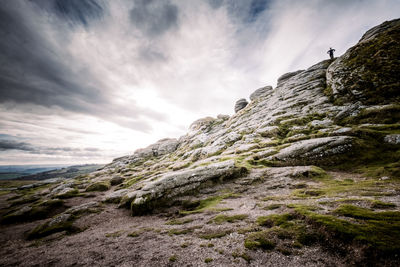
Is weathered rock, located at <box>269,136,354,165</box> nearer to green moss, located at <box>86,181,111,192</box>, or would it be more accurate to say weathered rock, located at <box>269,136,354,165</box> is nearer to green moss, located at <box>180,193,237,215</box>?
green moss, located at <box>180,193,237,215</box>

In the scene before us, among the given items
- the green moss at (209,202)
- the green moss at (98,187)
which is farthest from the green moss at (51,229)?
the green moss at (98,187)

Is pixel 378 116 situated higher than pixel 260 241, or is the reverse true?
pixel 378 116

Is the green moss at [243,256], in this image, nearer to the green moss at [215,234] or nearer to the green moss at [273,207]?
the green moss at [215,234]

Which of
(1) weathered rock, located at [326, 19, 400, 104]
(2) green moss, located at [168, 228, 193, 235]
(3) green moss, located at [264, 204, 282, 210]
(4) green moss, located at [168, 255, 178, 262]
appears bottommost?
(2) green moss, located at [168, 228, 193, 235]

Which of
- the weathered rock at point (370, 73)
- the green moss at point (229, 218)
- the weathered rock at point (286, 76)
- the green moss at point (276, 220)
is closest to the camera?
the green moss at point (276, 220)

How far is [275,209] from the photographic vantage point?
18047 mm

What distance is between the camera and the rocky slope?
11211 mm

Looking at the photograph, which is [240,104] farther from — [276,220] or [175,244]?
[175,244]

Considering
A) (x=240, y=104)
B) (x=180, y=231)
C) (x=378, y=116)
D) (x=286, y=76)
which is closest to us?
(x=180, y=231)

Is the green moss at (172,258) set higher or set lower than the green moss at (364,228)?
lower

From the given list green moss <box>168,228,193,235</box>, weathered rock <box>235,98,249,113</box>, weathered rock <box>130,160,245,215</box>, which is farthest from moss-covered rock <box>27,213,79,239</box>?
weathered rock <box>235,98,249,113</box>

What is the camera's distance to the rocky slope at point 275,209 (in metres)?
11.2

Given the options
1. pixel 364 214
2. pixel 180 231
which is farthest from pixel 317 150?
pixel 180 231

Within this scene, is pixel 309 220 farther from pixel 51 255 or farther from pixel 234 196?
pixel 51 255
